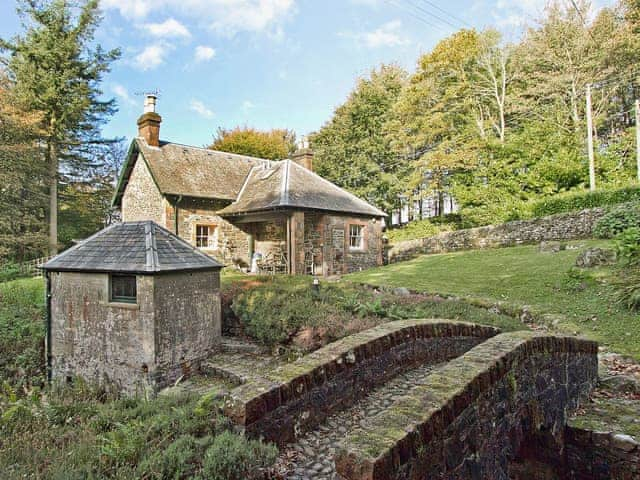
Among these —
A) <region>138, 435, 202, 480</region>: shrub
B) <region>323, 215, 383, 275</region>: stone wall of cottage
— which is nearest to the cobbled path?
<region>138, 435, 202, 480</region>: shrub

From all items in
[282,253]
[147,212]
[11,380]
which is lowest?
[11,380]

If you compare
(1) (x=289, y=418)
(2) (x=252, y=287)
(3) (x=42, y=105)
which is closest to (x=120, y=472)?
(1) (x=289, y=418)

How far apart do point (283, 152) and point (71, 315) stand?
28653mm

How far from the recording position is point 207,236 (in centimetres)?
1688

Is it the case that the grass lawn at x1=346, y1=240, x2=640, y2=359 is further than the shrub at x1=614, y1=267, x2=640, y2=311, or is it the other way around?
the shrub at x1=614, y1=267, x2=640, y2=311

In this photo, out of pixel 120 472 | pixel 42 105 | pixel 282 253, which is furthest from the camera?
pixel 42 105

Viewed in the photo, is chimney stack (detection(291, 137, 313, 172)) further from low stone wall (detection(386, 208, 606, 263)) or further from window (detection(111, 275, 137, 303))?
window (detection(111, 275, 137, 303))

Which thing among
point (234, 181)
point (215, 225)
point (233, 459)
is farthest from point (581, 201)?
point (233, 459)

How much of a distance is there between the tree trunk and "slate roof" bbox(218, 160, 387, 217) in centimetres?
1431

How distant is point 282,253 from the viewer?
→ 55.7 feet

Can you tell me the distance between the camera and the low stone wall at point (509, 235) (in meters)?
15.5

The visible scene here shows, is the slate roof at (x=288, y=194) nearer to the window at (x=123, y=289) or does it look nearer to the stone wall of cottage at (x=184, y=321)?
the stone wall of cottage at (x=184, y=321)

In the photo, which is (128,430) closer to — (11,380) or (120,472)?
(120,472)

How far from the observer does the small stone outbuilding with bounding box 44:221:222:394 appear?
666cm
